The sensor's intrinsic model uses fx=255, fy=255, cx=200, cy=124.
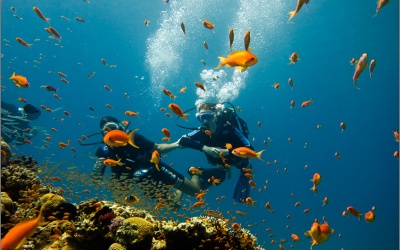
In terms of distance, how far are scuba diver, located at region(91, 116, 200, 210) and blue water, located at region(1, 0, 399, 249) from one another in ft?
3.83

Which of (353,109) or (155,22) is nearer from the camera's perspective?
(155,22)

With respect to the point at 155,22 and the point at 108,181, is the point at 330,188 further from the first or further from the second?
the point at 108,181

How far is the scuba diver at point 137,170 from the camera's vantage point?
765 cm

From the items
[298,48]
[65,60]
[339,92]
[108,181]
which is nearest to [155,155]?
[108,181]

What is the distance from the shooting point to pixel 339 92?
7931 centimetres

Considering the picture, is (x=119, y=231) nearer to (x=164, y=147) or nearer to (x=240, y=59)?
(x=240, y=59)

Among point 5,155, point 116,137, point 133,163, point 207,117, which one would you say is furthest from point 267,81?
point 116,137

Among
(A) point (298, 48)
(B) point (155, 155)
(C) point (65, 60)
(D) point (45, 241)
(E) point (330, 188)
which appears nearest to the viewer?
(D) point (45, 241)

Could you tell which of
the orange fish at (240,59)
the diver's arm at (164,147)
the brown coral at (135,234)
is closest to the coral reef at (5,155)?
the diver's arm at (164,147)

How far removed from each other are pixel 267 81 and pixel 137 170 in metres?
77.1

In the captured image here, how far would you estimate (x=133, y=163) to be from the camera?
8727mm

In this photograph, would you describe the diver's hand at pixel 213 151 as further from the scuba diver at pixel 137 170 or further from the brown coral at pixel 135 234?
the brown coral at pixel 135 234

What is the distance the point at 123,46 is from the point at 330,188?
103m

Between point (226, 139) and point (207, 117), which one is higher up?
point (207, 117)
